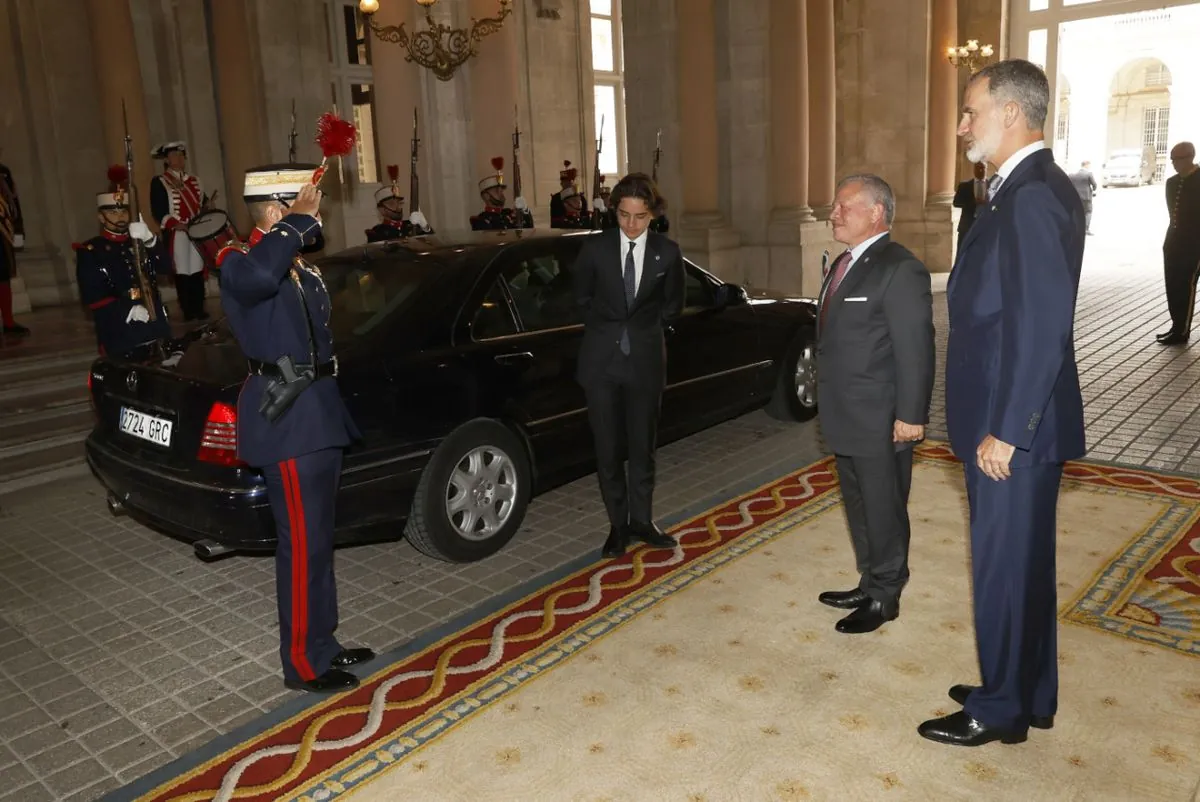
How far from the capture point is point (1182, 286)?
10.0 meters

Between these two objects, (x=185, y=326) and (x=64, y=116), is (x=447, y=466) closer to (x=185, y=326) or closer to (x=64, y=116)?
(x=185, y=326)

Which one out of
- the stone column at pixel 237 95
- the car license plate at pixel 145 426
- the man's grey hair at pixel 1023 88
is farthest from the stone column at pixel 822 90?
the man's grey hair at pixel 1023 88

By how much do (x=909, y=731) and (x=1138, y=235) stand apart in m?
25.6

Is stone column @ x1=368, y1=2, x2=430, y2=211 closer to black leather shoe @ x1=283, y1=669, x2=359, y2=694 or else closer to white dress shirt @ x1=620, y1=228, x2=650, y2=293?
white dress shirt @ x1=620, y1=228, x2=650, y2=293

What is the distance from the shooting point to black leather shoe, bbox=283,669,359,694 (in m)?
3.63

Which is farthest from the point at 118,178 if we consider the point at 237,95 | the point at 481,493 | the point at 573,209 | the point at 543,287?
the point at 237,95

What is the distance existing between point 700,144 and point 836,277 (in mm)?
9945

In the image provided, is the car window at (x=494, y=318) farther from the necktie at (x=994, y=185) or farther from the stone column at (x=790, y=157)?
the stone column at (x=790, y=157)

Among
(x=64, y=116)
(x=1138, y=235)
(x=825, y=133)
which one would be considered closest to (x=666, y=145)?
(x=825, y=133)

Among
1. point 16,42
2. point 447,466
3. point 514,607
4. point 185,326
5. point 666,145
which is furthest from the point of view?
→ point 666,145

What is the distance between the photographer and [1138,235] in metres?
24.6

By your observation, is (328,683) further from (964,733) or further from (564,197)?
(564,197)

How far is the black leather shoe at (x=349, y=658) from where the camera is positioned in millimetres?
3828

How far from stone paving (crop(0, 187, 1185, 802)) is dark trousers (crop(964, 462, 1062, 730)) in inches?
91.3
